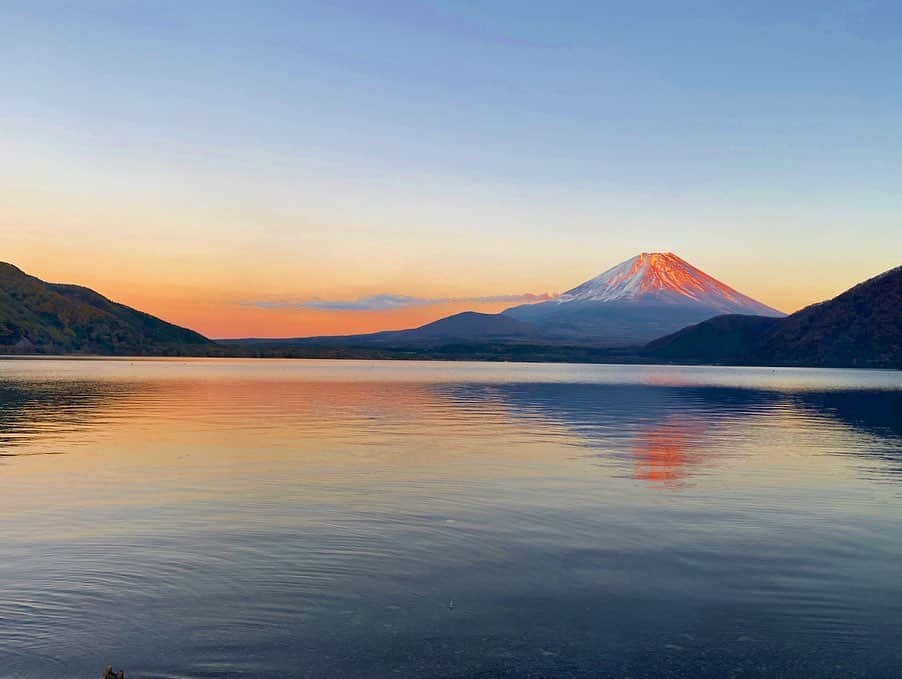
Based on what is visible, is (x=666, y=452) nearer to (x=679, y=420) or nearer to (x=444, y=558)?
(x=679, y=420)

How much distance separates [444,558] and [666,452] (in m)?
24.7

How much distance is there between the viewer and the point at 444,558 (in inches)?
770

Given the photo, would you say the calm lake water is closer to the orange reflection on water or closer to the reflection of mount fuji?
the orange reflection on water

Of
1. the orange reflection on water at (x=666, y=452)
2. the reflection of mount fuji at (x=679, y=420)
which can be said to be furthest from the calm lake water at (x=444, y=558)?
the reflection of mount fuji at (x=679, y=420)

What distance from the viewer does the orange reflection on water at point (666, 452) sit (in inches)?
1324

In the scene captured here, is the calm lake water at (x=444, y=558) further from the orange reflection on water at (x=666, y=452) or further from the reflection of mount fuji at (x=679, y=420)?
the reflection of mount fuji at (x=679, y=420)

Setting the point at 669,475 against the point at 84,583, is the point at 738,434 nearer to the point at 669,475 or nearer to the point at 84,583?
the point at 669,475

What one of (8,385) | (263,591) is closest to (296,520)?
(263,591)

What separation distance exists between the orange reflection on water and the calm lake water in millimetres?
347

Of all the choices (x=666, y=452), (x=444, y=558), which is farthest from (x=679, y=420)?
(x=444, y=558)

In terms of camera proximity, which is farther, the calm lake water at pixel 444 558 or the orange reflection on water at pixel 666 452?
the orange reflection on water at pixel 666 452

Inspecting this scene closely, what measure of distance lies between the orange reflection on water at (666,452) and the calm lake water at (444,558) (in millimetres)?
347

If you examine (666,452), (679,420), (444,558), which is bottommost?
(444,558)

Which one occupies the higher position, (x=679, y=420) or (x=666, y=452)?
(x=679, y=420)
